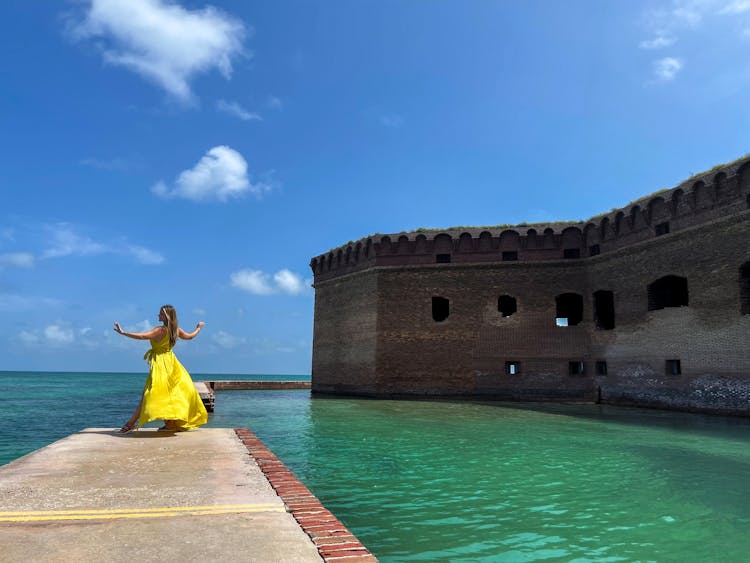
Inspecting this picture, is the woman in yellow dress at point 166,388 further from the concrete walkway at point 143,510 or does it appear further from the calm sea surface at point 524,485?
the calm sea surface at point 524,485

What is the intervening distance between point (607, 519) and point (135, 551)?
4.09 metres

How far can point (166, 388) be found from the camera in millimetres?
7020

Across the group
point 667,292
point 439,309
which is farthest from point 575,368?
point 439,309

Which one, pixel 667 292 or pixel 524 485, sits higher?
pixel 667 292

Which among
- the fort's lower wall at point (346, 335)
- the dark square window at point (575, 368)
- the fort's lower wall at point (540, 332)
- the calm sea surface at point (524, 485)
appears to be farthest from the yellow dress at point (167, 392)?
the dark square window at point (575, 368)

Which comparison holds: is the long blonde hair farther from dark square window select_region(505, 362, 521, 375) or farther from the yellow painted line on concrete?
dark square window select_region(505, 362, 521, 375)

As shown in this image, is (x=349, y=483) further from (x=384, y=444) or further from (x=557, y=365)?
(x=557, y=365)

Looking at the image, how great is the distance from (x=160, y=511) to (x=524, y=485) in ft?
14.4

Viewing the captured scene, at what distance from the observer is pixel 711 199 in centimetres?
1791

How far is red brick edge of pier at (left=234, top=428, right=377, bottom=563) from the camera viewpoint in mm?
2736

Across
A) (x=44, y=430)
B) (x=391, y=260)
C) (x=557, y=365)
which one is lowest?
(x=44, y=430)

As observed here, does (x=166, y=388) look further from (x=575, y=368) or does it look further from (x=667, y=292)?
(x=575, y=368)

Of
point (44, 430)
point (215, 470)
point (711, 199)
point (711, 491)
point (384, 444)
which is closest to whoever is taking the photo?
point (215, 470)

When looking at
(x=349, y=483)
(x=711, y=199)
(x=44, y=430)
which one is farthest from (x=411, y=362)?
(x=349, y=483)
